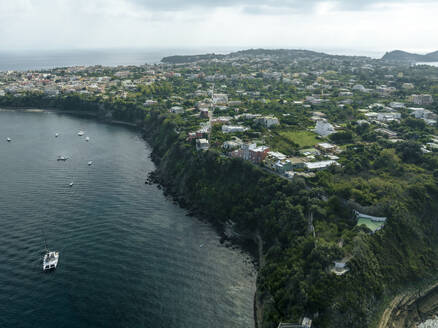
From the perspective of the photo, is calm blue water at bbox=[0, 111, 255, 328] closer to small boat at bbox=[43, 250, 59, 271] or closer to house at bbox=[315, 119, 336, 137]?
small boat at bbox=[43, 250, 59, 271]

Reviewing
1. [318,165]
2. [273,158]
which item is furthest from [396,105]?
[273,158]

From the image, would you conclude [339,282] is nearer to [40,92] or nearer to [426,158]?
[426,158]

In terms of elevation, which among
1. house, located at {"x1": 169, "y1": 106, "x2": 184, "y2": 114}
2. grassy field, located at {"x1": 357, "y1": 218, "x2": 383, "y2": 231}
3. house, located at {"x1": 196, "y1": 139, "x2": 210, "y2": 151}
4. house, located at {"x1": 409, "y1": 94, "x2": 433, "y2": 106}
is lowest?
grassy field, located at {"x1": 357, "y1": 218, "x2": 383, "y2": 231}

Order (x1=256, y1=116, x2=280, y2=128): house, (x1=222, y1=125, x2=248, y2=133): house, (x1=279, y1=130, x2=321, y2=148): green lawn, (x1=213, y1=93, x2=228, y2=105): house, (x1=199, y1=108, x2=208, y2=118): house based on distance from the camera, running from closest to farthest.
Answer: (x1=279, y1=130, x2=321, y2=148): green lawn
(x1=222, y1=125, x2=248, y2=133): house
(x1=256, y1=116, x2=280, y2=128): house
(x1=199, y1=108, x2=208, y2=118): house
(x1=213, y1=93, x2=228, y2=105): house

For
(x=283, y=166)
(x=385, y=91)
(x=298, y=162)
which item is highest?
(x=385, y=91)

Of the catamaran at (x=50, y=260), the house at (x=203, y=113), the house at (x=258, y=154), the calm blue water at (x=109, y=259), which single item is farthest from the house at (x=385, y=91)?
the catamaran at (x=50, y=260)

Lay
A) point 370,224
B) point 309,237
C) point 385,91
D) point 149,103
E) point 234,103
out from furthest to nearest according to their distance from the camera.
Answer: point 149,103, point 385,91, point 234,103, point 370,224, point 309,237

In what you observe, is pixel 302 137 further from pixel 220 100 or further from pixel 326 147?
pixel 220 100

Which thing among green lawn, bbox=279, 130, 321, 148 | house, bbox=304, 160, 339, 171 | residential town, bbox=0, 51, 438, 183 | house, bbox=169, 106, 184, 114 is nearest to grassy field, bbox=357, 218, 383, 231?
residential town, bbox=0, 51, 438, 183
